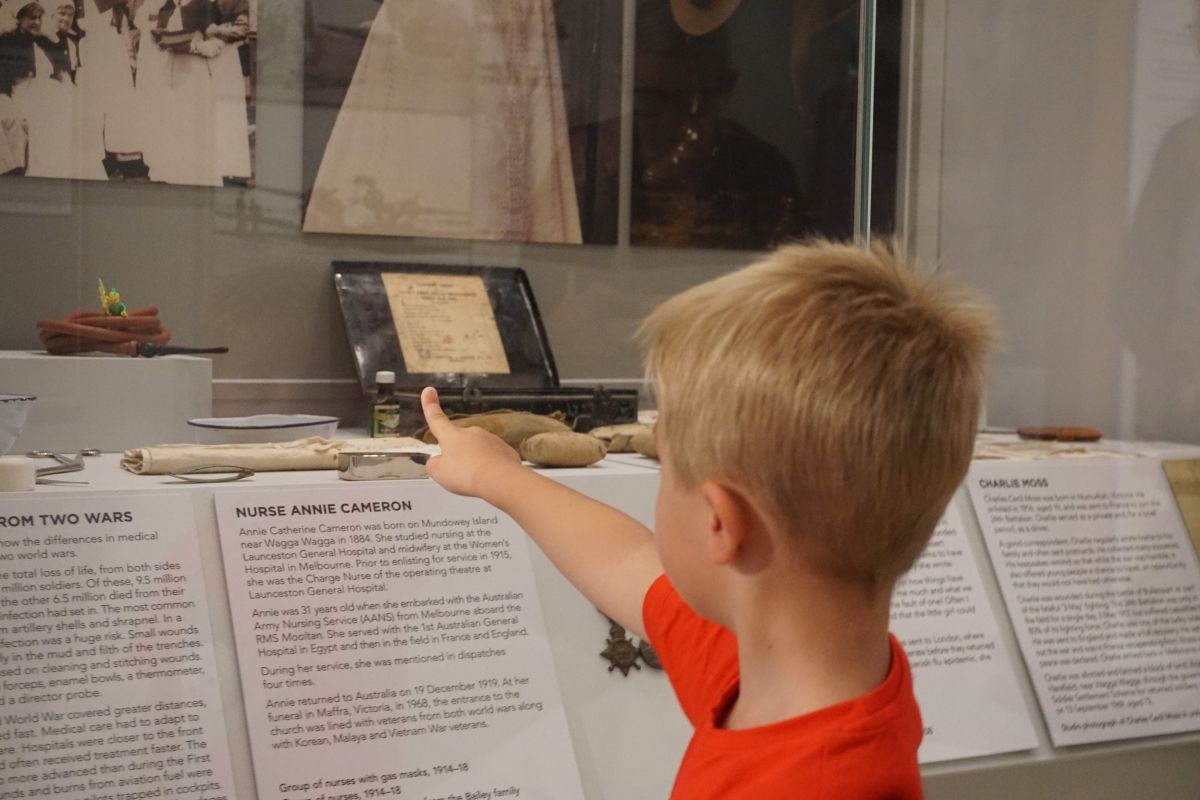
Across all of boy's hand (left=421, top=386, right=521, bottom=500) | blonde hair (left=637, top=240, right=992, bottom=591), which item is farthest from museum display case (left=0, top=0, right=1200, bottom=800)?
blonde hair (left=637, top=240, right=992, bottom=591)

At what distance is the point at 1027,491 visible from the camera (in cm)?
269

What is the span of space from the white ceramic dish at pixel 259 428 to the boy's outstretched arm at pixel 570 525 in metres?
0.83

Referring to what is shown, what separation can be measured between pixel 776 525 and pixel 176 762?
3.48 ft

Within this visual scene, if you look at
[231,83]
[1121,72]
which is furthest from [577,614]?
[1121,72]

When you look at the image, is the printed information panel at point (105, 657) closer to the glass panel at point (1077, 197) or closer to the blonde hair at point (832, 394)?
the blonde hair at point (832, 394)

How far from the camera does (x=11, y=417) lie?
7.13 feet

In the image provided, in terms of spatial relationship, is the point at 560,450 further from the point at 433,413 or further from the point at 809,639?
the point at 809,639

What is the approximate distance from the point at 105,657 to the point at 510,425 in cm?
93

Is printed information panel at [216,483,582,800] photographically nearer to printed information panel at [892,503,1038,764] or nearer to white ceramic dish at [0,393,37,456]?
white ceramic dish at [0,393,37,456]

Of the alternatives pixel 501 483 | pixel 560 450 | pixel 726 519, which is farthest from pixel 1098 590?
pixel 726 519

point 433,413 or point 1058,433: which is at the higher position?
point 433,413

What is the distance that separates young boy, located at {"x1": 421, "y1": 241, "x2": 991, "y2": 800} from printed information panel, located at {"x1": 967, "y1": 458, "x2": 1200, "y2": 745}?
141 cm

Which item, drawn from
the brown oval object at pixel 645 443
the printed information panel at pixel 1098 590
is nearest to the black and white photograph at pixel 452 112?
the brown oval object at pixel 645 443

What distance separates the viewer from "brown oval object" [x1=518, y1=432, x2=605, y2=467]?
2.44m
